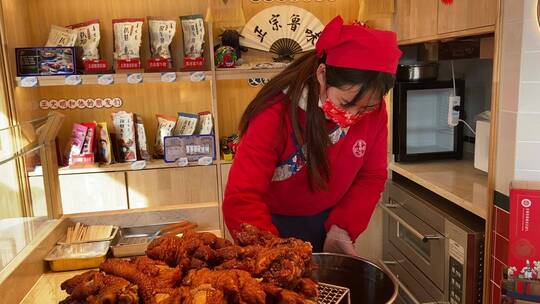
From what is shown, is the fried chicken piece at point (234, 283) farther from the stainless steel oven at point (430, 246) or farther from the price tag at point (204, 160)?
the price tag at point (204, 160)

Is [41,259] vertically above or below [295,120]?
below

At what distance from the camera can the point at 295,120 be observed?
1438 millimetres

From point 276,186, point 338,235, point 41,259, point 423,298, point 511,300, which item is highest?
point 276,186

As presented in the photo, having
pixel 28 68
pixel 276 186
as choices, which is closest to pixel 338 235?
pixel 276 186

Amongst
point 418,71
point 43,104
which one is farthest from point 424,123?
point 43,104

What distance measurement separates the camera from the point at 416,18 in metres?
2.42

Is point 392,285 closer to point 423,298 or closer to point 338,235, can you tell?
point 338,235

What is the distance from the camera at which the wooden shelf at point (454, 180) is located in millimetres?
1846

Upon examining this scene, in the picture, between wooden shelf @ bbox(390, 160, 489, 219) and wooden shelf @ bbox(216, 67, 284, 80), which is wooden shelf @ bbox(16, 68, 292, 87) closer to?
wooden shelf @ bbox(216, 67, 284, 80)

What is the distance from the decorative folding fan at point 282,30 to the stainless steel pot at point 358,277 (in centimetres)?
210

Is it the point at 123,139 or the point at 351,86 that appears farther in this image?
the point at 123,139

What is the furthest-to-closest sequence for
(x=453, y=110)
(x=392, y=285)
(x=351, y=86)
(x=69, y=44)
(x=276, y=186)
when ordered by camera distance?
(x=69, y=44) → (x=453, y=110) → (x=276, y=186) → (x=351, y=86) → (x=392, y=285)

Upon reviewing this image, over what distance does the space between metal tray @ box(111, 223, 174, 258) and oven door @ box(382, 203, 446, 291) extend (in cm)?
119

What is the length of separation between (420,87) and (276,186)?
4.32 ft
